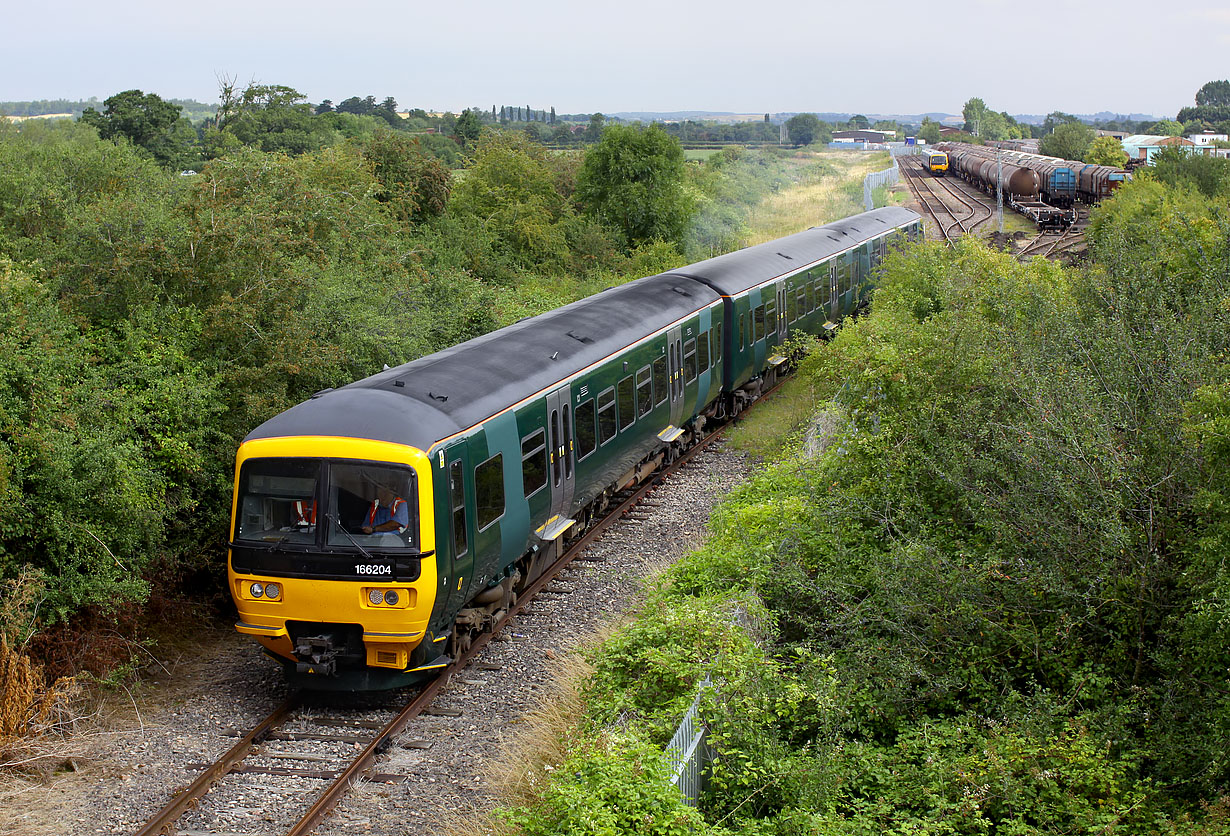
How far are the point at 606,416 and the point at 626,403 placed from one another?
0.81 metres

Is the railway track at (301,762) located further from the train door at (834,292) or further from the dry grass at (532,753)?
the train door at (834,292)

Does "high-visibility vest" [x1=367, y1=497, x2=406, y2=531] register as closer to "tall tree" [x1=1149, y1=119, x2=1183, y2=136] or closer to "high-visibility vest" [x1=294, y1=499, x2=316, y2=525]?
"high-visibility vest" [x1=294, y1=499, x2=316, y2=525]

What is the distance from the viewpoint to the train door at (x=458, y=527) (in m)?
9.96

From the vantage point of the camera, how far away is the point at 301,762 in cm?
916

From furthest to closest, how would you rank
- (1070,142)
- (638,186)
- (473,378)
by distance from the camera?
(1070,142)
(638,186)
(473,378)

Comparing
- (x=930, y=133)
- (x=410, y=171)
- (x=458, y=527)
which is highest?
(x=930, y=133)

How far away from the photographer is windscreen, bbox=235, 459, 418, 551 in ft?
31.3

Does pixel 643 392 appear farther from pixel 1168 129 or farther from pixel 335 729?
pixel 1168 129

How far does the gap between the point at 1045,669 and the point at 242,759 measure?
6.99 metres

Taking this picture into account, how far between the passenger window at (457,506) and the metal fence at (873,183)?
44.9m

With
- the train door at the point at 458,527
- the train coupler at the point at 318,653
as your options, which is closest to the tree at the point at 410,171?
the train door at the point at 458,527

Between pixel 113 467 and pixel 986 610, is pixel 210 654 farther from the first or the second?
pixel 986 610

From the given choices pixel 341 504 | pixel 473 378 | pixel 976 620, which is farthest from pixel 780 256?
pixel 341 504

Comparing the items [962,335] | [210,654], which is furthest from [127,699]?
[962,335]
